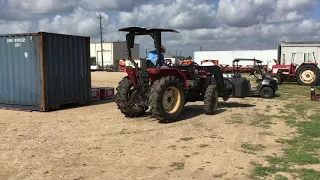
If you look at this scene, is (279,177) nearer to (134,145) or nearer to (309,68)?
(134,145)

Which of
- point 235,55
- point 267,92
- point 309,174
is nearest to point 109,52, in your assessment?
point 235,55

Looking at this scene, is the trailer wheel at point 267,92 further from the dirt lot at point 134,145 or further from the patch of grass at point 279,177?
the patch of grass at point 279,177

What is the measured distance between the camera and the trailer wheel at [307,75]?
21.5 m

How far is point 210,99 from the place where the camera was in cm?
1066

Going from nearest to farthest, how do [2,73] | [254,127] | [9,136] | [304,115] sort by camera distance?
[9,136]
[254,127]
[304,115]
[2,73]

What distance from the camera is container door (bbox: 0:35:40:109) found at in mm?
11945

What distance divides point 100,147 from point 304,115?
264 inches

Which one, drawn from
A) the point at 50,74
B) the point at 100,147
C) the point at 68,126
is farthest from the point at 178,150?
the point at 50,74

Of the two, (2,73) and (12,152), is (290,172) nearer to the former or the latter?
(12,152)

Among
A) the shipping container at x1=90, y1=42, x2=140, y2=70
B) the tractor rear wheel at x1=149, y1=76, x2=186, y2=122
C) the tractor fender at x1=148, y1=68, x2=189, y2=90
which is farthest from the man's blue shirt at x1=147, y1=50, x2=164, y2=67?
the shipping container at x1=90, y1=42, x2=140, y2=70

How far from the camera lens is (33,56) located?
39.1 ft

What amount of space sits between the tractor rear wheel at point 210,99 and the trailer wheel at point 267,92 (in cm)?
560

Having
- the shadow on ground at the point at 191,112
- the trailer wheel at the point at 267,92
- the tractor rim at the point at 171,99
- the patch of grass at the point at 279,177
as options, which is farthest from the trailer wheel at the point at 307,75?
the patch of grass at the point at 279,177

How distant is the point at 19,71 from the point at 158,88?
18.5 ft
